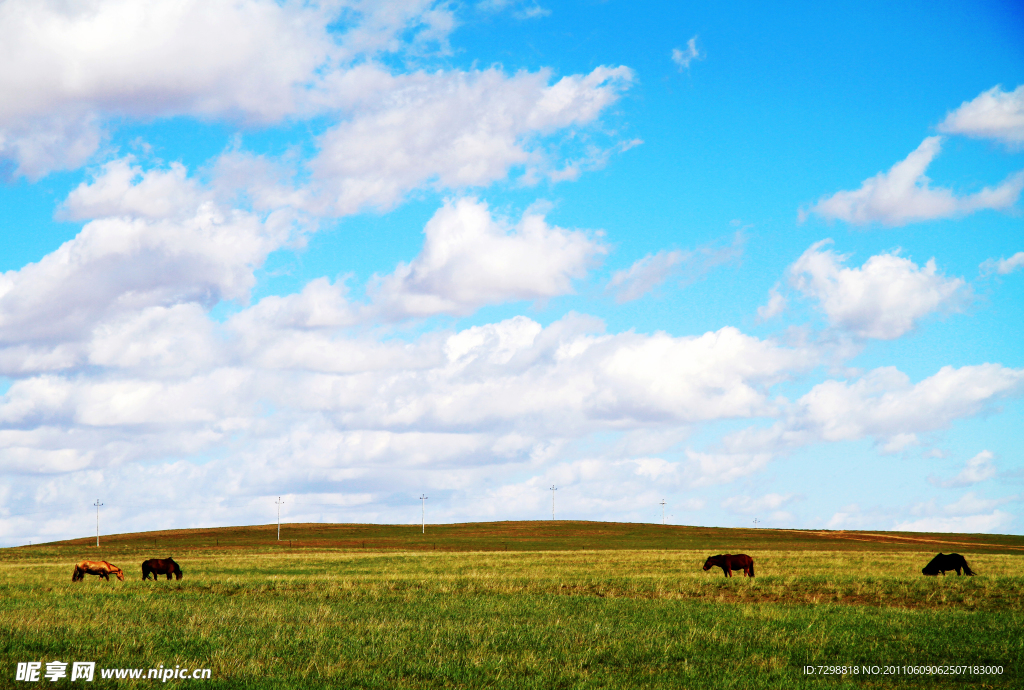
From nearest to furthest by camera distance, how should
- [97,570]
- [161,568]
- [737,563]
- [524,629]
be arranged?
[524,629] → [97,570] → [161,568] → [737,563]

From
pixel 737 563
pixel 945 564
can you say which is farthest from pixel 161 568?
pixel 945 564

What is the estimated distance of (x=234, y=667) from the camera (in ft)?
52.4

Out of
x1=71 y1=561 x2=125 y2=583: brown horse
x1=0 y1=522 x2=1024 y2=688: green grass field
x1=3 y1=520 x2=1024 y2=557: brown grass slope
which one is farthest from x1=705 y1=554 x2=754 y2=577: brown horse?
x1=3 y1=520 x2=1024 y2=557: brown grass slope

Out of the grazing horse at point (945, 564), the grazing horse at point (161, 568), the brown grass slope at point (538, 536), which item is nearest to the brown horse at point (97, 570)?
the grazing horse at point (161, 568)

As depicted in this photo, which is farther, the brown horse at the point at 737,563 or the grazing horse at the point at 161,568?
the brown horse at the point at 737,563

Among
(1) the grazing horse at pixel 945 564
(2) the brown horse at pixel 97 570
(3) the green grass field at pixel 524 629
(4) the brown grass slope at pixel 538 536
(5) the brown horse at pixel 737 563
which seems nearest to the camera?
(3) the green grass field at pixel 524 629

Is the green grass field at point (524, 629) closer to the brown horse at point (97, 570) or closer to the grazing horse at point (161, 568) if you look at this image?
the brown horse at point (97, 570)

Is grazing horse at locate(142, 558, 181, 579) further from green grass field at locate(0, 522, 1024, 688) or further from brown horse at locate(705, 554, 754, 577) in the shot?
brown horse at locate(705, 554, 754, 577)

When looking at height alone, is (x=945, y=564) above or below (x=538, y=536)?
above

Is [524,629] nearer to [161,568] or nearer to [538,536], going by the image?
[161,568]

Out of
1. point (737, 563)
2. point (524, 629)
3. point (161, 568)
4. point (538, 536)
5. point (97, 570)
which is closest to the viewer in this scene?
point (524, 629)

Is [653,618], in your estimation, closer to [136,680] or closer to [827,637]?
[827,637]

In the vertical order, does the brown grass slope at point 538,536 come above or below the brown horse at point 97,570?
below

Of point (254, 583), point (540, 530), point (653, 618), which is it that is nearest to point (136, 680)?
point (653, 618)
